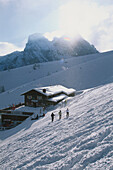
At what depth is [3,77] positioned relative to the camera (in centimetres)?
11681

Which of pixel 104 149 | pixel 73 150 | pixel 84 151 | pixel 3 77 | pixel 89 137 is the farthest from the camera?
pixel 3 77

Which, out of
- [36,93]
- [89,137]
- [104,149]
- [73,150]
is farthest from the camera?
[36,93]

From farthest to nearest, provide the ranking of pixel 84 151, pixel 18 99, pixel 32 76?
pixel 32 76, pixel 18 99, pixel 84 151

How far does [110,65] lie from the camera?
69.6m

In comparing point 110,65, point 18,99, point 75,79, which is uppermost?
point 110,65

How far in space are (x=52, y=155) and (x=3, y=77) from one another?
11923cm

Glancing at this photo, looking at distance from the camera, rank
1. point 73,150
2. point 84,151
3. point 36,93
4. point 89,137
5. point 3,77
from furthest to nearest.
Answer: point 3,77 → point 36,93 → point 89,137 → point 73,150 → point 84,151

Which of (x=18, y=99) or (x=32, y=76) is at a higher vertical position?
(x=32, y=76)

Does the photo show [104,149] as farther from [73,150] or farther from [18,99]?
[18,99]

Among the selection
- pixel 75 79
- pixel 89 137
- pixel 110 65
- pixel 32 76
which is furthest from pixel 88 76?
pixel 89 137

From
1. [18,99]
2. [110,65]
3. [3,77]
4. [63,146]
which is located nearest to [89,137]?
[63,146]

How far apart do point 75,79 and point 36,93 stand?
3774 centimetres

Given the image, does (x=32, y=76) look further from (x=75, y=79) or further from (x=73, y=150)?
(x=73, y=150)

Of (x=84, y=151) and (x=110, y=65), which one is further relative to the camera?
(x=110, y=65)
